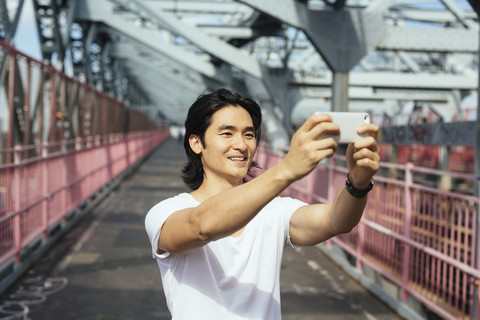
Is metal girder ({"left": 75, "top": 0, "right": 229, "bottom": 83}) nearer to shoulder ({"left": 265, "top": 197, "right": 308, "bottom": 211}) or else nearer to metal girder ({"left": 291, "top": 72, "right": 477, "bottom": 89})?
metal girder ({"left": 291, "top": 72, "right": 477, "bottom": 89})

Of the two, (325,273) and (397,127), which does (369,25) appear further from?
(325,273)

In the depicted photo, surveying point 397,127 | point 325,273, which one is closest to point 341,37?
point 397,127

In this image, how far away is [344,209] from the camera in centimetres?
187

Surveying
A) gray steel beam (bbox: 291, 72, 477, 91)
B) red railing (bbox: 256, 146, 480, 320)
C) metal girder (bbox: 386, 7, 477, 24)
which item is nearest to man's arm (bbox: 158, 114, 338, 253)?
red railing (bbox: 256, 146, 480, 320)

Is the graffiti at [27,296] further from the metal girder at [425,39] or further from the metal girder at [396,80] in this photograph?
the metal girder at [396,80]

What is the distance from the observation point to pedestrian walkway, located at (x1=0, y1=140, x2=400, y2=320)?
5.86 m

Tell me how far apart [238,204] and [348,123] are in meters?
0.37

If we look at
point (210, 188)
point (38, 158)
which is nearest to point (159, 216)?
point (210, 188)

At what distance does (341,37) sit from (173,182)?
10173 millimetres

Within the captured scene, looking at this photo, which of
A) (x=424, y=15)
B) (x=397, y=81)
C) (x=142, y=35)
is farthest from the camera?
(x=424, y=15)

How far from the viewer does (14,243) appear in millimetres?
7172

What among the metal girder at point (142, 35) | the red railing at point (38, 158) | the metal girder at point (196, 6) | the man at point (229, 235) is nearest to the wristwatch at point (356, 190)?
the man at point (229, 235)

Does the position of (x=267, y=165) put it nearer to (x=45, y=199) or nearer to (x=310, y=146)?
(x=45, y=199)

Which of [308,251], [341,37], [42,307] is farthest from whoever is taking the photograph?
[341,37]
